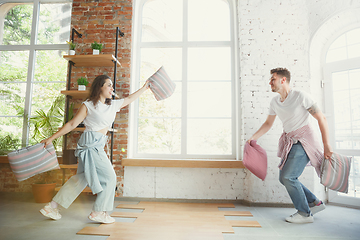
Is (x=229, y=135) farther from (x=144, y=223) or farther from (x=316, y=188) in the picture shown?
(x=144, y=223)

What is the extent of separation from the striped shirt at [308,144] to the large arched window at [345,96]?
109cm

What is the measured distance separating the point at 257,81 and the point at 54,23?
11.6 ft

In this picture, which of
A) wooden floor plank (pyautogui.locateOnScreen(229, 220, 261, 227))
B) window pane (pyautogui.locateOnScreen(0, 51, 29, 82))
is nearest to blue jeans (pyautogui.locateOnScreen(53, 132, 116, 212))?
wooden floor plank (pyautogui.locateOnScreen(229, 220, 261, 227))

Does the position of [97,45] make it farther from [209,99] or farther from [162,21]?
[209,99]

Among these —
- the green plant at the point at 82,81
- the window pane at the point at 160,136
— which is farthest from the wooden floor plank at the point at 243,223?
the green plant at the point at 82,81

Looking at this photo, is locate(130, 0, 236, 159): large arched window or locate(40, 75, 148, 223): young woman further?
locate(130, 0, 236, 159): large arched window

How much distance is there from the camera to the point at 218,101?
3.58 meters

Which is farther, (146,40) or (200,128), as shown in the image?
(146,40)

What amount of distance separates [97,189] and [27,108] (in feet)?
8.04

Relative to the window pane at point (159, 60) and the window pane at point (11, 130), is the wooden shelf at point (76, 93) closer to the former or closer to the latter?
the window pane at point (159, 60)

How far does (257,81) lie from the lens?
10.7 feet

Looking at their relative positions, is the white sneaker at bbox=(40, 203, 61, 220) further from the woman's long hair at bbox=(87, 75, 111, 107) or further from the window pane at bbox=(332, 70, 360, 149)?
the window pane at bbox=(332, 70, 360, 149)

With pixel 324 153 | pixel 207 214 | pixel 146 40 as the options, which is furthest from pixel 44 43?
pixel 324 153

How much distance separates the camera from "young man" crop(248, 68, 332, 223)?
92.3 inches
